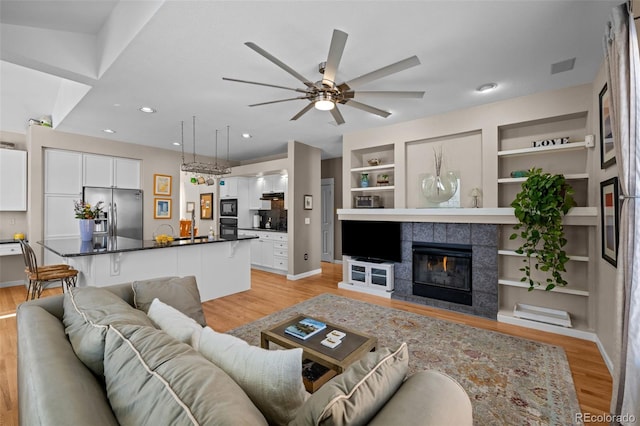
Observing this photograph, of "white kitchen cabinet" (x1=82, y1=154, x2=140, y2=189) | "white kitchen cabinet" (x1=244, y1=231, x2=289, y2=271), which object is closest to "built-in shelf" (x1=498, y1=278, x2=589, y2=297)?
"white kitchen cabinet" (x1=244, y1=231, x2=289, y2=271)

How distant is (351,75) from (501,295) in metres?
3.31

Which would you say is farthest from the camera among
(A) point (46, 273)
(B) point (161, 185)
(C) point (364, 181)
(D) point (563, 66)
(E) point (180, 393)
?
(B) point (161, 185)

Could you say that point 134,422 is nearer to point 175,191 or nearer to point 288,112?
point 288,112

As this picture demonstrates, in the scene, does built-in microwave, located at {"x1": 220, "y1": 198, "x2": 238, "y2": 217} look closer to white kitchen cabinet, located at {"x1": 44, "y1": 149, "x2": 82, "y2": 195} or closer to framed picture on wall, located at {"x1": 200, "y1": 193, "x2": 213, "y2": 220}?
framed picture on wall, located at {"x1": 200, "y1": 193, "x2": 213, "y2": 220}

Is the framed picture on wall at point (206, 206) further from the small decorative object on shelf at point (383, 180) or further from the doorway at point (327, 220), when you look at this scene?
the small decorative object on shelf at point (383, 180)

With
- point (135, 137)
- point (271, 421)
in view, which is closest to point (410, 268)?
point (271, 421)

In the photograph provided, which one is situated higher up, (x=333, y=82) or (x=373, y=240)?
(x=333, y=82)

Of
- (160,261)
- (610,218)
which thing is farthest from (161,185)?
(610,218)

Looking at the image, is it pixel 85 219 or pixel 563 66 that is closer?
pixel 563 66

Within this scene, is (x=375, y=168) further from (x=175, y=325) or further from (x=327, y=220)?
(x=175, y=325)

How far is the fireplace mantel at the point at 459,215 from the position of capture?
303cm

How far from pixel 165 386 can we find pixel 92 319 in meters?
0.70

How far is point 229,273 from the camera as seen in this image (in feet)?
14.7

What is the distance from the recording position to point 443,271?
4.03 meters
